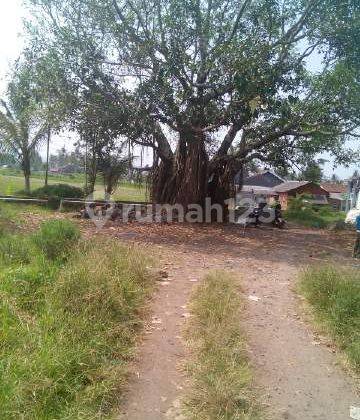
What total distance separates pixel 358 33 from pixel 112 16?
600 centimetres

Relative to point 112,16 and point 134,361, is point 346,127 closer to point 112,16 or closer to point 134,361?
point 112,16

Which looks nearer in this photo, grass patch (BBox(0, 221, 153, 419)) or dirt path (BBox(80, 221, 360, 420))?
grass patch (BBox(0, 221, 153, 419))

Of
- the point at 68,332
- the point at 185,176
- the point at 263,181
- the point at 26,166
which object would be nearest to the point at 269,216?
the point at 185,176

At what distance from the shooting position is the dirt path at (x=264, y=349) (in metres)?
3.17

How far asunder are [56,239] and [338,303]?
12.5 feet

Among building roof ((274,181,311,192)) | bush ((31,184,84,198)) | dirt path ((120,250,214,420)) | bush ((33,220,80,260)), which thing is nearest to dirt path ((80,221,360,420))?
dirt path ((120,250,214,420))

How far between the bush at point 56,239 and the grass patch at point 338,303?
3.25 metres

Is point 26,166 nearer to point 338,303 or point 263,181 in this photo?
point 338,303

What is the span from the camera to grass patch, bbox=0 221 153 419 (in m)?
2.88

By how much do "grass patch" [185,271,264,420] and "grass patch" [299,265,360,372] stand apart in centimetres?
93

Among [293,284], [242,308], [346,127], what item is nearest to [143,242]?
[293,284]

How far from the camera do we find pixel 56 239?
6.22 m

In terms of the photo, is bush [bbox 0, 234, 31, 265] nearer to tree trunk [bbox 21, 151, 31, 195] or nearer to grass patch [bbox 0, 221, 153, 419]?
grass patch [bbox 0, 221, 153, 419]

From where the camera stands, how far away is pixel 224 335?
157 inches
